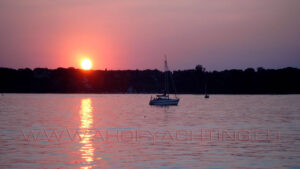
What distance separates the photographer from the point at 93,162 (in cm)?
2711

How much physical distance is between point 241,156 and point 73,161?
1026cm

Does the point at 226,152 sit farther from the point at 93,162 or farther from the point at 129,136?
the point at 129,136

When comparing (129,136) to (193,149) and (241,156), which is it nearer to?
(193,149)

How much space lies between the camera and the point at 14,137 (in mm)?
39531

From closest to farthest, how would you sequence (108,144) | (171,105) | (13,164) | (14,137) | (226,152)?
1. (13,164)
2. (226,152)
3. (108,144)
4. (14,137)
5. (171,105)

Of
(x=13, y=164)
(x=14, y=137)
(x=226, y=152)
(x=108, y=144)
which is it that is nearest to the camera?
(x=13, y=164)

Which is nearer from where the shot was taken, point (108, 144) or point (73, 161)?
point (73, 161)

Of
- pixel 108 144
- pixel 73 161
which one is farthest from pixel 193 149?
pixel 73 161

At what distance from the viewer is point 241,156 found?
2944cm

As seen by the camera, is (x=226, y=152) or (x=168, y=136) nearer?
(x=226, y=152)

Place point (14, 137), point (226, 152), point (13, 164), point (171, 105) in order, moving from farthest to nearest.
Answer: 1. point (171, 105)
2. point (14, 137)
3. point (226, 152)
4. point (13, 164)

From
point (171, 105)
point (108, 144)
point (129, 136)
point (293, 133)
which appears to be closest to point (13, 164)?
point (108, 144)

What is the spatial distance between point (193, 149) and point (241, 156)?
4031 mm

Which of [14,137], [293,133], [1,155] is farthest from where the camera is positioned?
[293,133]
